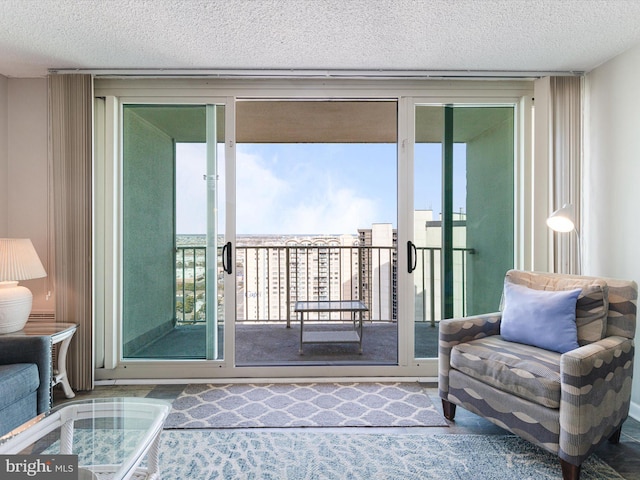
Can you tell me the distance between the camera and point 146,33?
2.31m

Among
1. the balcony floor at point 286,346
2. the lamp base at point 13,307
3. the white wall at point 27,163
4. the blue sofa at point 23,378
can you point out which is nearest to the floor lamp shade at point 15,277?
the lamp base at point 13,307

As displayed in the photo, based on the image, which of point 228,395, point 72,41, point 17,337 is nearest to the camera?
point 17,337

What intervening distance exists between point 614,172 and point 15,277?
4118 millimetres

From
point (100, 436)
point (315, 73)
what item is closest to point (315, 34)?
point (315, 73)

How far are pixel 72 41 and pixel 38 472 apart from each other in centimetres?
245

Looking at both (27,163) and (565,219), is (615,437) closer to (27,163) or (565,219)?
(565,219)

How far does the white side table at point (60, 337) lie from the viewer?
252 centimetres

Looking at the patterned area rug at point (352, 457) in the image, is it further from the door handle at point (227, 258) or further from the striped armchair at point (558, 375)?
the door handle at point (227, 258)

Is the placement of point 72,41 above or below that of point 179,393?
above

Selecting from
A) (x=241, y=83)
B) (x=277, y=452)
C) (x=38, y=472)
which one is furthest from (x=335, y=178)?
(x=38, y=472)

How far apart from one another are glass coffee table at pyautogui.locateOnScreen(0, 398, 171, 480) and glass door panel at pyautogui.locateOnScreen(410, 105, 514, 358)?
214 centimetres

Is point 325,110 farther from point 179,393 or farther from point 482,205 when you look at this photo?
point 179,393

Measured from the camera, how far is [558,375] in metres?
Answer: 1.81

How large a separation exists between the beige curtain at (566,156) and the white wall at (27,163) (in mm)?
3969
